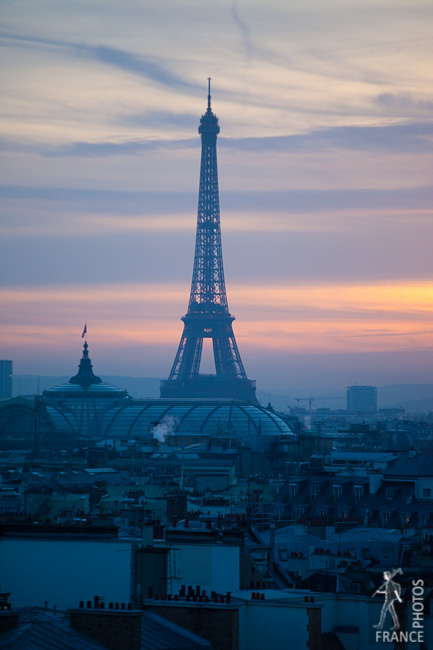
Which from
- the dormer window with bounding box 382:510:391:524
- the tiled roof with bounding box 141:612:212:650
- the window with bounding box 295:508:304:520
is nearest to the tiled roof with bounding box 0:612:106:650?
the tiled roof with bounding box 141:612:212:650

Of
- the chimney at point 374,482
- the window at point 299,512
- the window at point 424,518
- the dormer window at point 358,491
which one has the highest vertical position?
the chimney at point 374,482

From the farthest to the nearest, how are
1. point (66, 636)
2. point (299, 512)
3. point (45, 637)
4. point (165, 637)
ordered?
1. point (299, 512)
2. point (165, 637)
3. point (66, 636)
4. point (45, 637)

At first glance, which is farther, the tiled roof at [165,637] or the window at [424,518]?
the window at [424,518]

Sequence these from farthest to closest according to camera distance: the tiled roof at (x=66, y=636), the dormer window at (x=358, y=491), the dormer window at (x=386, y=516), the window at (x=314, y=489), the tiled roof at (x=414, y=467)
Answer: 1. the window at (x=314, y=489)
2. the dormer window at (x=358, y=491)
3. the tiled roof at (x=414, y=467)
4. the dormer window at (x=386, y=516)
5. the tiled roof at (x=66, y=636)

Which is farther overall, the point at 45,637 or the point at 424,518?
the point at 424,518

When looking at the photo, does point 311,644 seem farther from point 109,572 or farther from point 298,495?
point 298,495

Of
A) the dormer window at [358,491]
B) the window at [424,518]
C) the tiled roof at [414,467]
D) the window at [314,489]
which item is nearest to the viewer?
the window at [424,518]

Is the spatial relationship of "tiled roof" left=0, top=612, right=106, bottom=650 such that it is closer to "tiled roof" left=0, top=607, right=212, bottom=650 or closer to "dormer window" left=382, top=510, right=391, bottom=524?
"tiled roof" left=0, top=607, right=212, bottom=650

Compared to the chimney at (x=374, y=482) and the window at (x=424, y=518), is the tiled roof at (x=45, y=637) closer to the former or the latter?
the window at (x=424, y=518)

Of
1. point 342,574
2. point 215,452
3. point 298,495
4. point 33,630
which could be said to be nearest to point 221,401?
point 215,452

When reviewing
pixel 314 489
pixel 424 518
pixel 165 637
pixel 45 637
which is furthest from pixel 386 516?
pixel 45 637

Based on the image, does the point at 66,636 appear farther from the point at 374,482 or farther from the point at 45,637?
the point at 374,482

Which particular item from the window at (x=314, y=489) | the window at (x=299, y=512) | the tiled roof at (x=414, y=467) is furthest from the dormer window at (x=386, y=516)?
the window at (x=314, y=489)
